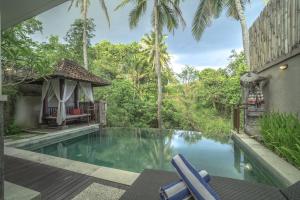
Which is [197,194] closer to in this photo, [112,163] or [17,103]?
[112,163]

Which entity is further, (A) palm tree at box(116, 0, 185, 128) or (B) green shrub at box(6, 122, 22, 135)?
(A) palm tree at box(116, 0, 185, 128)

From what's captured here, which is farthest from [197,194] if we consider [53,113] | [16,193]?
[53,113]

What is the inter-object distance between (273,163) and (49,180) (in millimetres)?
3954

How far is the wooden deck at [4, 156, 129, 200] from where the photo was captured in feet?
9.16

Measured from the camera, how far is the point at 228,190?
193 centimetres

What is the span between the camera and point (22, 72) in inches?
343

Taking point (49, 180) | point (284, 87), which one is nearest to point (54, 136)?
point (49, 180)

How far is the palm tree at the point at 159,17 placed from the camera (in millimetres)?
11781

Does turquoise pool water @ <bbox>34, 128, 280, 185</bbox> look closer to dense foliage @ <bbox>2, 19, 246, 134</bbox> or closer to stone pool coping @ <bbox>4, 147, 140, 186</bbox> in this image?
stone pool coping @ <bbox>4, 147, 140, 186</bbox>

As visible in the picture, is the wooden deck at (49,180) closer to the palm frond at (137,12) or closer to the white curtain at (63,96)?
the white curtain at (63,96)

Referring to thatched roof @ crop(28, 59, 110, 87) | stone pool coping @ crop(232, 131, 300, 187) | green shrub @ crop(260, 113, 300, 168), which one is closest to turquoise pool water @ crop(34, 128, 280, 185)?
stone pool coping @ crop(232, 131, 300, 187)

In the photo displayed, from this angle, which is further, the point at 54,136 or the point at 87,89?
the point at 87,89

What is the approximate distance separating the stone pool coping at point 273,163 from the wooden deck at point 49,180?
243 cm

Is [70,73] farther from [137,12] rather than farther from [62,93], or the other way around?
[137,12]
